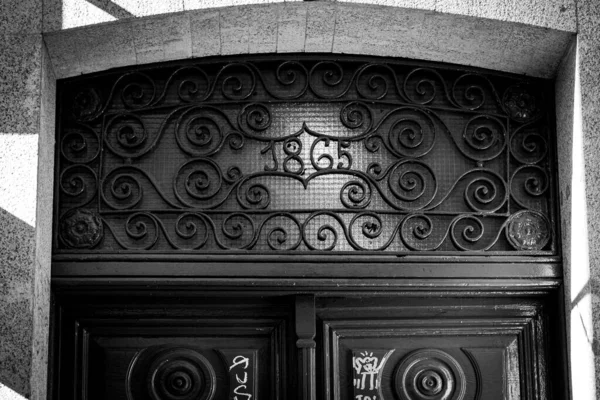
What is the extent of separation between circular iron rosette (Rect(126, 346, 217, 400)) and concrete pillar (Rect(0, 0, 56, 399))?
0.42m

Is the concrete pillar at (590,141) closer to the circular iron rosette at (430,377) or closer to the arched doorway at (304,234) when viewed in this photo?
the arched doorway at (304,234)

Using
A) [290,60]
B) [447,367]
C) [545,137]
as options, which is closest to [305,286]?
[447,367]

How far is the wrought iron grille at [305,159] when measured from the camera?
4176 mm

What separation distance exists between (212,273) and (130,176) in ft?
1.98

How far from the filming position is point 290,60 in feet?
14.1

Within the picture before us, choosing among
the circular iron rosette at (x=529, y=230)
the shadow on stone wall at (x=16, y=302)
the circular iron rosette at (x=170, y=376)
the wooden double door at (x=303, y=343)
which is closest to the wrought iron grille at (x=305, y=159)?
the circular iron rosette at (x=529, y=230)

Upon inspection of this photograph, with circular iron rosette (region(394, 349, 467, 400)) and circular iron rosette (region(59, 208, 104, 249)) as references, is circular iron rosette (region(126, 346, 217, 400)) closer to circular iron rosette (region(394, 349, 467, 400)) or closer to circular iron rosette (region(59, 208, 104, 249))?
circular iron rosette (region(59, 208, 104, 249))

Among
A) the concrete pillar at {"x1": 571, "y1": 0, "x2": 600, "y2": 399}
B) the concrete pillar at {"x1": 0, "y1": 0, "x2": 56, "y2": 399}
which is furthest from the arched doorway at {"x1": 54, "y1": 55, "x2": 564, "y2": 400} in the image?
the concrete pillar at {"x1": 571, "y1": 0, "x2": 600, "y2": 399}

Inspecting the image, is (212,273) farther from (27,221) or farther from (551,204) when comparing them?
(551,204)

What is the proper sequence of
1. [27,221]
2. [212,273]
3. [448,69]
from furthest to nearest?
[448,69] < [212,273] < [27,221]

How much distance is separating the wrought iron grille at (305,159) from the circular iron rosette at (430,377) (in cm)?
50

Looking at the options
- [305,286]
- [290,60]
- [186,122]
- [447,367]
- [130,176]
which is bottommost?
[447,367]

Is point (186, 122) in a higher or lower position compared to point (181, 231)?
higher

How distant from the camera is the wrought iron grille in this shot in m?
4.18
